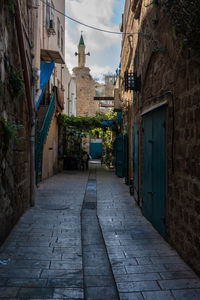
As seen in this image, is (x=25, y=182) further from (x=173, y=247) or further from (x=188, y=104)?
(x=188, y=104)

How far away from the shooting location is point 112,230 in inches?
223

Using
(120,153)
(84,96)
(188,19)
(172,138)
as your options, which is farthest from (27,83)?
(84,96)

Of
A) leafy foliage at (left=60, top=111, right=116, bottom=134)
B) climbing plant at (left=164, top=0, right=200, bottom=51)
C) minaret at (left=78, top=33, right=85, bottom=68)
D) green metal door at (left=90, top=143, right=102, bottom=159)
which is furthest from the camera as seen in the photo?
minaret at (left=78, top=33, right=85, bottom=68)

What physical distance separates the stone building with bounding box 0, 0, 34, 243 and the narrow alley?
0.52 m

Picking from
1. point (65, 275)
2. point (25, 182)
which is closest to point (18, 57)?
point (25, 182)

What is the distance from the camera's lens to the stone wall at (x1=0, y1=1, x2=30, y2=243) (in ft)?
15.6

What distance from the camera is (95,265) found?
13.4 ft

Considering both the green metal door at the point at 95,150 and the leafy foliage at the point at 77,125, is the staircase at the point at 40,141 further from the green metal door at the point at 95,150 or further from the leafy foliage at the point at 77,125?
the green metal door at the point at 95,150

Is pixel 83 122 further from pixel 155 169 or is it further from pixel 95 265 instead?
pixel 95 265

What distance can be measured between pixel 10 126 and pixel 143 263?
3027mm

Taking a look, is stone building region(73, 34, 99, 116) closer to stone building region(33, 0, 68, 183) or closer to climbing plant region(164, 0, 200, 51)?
Result: stone building region(33, 0, 68, 183)

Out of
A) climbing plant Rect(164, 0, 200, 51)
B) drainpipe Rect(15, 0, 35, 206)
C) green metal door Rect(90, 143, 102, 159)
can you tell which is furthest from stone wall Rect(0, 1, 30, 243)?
green metal door Rect(90, 143, 102, 159)

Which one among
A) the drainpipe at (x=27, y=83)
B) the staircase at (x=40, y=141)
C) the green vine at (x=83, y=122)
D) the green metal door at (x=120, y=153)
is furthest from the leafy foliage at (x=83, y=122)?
the drainpipe at (x=27, y=83)

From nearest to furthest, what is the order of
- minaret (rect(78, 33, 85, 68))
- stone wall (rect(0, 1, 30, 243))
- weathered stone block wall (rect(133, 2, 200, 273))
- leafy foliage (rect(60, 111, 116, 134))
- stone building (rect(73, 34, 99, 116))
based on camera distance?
weathered stone block wall (rect(133, 2, 200, 273)) → stone wall (rect(0, 1, 30, 243)) → leafy foliage (rect(60, 111, 116, 134)) → stone building (rect(73, 34, 99, 116)) → minaret (rect(78, 33, 85, 68))
